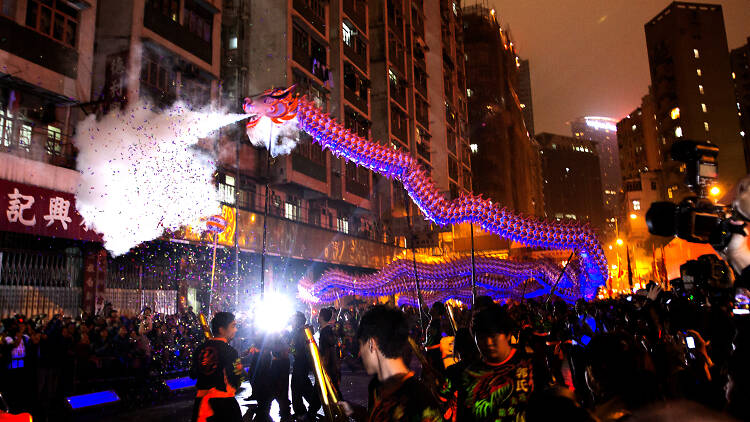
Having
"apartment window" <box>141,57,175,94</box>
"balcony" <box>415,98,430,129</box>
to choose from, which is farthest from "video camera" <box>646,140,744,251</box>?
"balcony" <box>415,98,430,129</box>

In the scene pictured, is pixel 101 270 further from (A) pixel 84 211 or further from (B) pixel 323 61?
(B) pixel 323 61

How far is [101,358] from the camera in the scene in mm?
10781

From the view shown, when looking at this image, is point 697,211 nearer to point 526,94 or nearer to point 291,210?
point 291,210

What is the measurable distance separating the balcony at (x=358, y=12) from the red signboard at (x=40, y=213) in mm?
22034

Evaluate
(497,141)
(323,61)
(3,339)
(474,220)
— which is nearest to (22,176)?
(3,339)

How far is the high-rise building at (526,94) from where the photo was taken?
110556 mm

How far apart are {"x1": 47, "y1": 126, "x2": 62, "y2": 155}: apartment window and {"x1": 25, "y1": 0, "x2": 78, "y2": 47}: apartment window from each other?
2573 millimetres

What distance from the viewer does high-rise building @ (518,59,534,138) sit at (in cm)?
11056

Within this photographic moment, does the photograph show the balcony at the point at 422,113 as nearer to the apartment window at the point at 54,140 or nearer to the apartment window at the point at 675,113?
the apartment window at the point at 54,140

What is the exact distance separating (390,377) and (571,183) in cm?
11755

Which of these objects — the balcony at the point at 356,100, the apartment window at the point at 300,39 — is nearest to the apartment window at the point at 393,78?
the balcony at the point at 356,100

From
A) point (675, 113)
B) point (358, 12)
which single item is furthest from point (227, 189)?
point (675, 113)

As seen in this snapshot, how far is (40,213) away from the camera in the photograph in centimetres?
1370

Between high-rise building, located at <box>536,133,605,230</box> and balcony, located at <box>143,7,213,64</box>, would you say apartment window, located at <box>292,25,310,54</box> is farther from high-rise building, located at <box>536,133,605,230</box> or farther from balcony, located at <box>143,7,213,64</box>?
high-rise building, located at <box>536,133,605,230</box>
